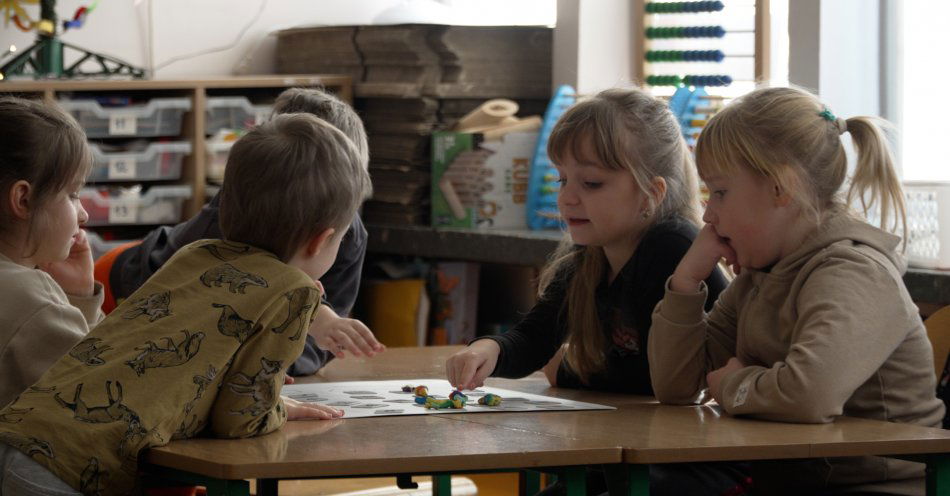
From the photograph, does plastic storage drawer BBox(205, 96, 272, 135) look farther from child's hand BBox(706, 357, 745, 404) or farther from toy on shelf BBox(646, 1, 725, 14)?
child's hand BBox(706, 357, 745, 404)

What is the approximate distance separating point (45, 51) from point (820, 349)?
2.81m

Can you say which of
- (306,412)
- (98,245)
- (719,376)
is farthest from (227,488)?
(98,245)

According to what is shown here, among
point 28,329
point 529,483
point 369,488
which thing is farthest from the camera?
point 369,488

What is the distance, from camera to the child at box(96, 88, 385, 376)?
6.42ft

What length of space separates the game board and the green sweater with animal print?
0.62ft

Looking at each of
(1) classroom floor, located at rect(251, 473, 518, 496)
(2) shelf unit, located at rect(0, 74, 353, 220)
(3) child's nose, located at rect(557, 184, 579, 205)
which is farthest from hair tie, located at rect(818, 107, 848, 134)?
(2) shelf unit, located at rect(0, 74, 353, 220)

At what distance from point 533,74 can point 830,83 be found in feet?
3.80

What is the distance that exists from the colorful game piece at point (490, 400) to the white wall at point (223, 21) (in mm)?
2502

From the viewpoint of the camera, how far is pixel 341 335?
194cm

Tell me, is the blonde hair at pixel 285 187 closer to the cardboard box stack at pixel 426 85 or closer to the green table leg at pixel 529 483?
the green table leg at pixel 529 483

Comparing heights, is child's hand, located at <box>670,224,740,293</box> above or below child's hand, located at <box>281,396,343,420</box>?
above

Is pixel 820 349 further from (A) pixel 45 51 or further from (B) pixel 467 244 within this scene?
(A) pixel 45 51

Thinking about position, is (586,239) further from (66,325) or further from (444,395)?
(66,325)

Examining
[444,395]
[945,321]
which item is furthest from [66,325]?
[945,321]
